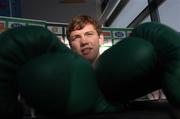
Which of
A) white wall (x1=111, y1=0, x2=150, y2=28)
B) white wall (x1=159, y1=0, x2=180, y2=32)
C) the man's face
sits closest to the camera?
the man's face

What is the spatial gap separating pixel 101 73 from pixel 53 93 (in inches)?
5.7

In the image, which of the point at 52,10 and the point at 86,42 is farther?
the point at 52,10

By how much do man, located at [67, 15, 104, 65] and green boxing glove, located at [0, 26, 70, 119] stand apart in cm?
49

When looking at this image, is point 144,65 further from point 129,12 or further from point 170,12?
point 129,12

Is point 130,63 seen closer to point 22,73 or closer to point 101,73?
point 101,73

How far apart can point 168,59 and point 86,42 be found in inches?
22.3

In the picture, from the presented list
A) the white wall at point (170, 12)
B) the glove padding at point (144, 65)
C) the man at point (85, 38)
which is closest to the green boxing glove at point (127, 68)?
the glove padding at point (144, 65)

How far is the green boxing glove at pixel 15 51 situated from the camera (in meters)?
0.82

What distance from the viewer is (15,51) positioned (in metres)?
0.82

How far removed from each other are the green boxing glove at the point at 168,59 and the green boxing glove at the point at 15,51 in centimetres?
25

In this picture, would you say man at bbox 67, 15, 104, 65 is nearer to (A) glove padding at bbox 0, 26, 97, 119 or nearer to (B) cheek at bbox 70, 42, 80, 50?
(B) cheek at bbox 70, 42, 80, 50

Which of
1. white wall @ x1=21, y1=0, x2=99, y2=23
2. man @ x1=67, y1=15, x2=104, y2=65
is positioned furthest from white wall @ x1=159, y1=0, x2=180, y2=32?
man @ x1=67, y1=15, x2=104, y2=65

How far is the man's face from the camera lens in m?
1.35

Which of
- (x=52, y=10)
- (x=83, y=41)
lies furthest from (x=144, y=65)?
(x=52, y=10)
